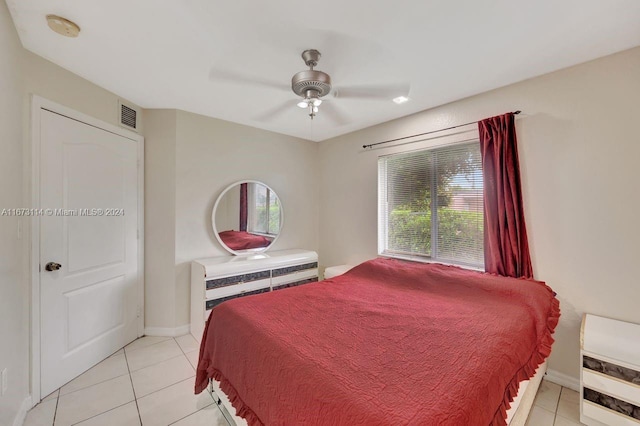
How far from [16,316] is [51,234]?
2.04 ft

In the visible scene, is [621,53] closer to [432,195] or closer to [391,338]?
[432,195]

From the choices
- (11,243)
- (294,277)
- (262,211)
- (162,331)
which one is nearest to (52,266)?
(11,243)

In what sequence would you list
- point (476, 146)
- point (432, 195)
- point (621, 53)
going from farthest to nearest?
point (432, 195) < point (476, 146) < point (621, 53)

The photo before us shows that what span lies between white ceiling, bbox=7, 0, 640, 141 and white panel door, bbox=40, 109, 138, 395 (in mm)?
590

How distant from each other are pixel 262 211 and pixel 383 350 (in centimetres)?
257

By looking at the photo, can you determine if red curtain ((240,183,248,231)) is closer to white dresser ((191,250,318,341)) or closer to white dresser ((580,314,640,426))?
white dresser ((191,250,318,341))

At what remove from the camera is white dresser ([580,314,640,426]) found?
1.49 meters

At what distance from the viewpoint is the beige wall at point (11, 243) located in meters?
1.44

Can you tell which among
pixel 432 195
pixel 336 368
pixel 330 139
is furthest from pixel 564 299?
pixel 330 139

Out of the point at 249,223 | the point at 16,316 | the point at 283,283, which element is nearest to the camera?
the point at 16,316

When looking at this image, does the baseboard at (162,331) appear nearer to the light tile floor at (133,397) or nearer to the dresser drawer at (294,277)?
the light tile floor at (133,397)

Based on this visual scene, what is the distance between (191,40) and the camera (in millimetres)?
1709

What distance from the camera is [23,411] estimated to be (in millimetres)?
1725

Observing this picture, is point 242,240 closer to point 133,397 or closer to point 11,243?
point 133,397
